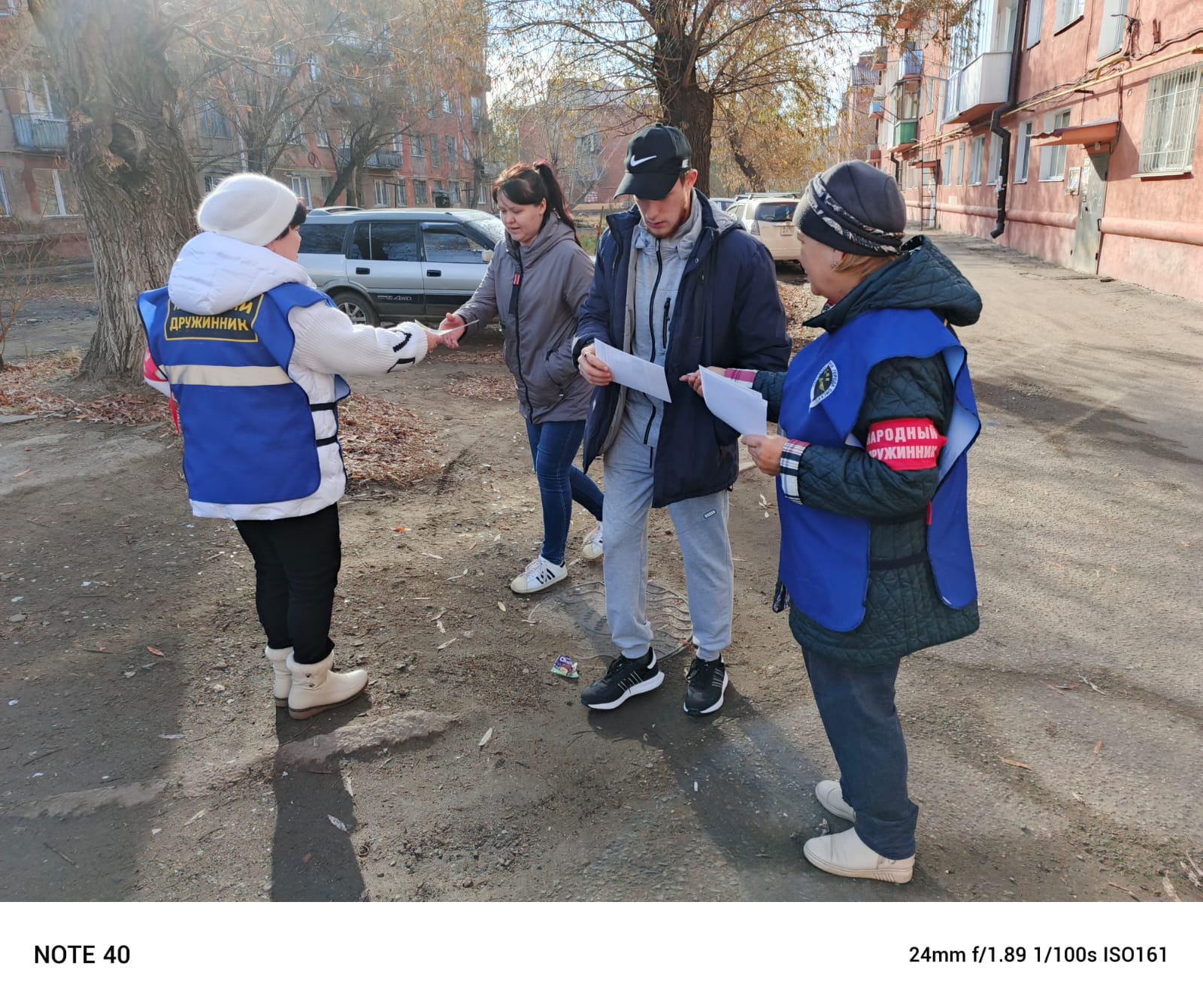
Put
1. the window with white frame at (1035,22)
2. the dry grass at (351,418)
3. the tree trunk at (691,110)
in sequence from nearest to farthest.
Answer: the dry grass at (351,418)
the tree trunk at (691,110)
the window with white frame at (1035,22)

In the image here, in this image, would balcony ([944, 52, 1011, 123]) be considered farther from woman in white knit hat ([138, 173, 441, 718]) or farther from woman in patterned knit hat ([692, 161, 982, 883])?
woman in patterned knit hat ([692, 161, 982, 883])

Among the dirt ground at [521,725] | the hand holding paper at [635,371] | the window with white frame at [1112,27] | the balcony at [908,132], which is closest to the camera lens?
the dirt ground at [521,725]

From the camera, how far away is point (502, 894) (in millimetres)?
2307

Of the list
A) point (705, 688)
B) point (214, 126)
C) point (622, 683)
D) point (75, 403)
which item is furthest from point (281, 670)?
point (214, 126)

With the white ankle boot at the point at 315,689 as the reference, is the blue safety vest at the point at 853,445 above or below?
above

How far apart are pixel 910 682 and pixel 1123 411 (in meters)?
5.23

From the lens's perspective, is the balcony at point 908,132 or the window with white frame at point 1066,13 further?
the balcony at point 908,132

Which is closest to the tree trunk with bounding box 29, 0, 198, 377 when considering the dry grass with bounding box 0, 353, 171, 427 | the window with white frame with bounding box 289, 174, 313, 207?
the dry grass with bounding box 0, 353, 171, 427

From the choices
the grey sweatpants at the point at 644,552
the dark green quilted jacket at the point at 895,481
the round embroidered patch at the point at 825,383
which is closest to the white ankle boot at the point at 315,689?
the grey sweatpants at the point at 644,552

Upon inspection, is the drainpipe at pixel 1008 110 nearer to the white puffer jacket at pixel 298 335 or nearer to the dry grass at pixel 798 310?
the dry grass at pixel 798 310

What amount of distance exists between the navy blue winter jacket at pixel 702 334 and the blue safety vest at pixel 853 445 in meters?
0.64

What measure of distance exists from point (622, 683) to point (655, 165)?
1.84 m

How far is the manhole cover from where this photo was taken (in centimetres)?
366

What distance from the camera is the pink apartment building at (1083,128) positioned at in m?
12.1
